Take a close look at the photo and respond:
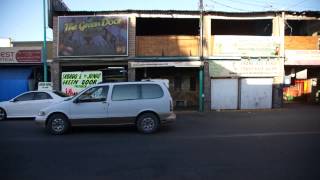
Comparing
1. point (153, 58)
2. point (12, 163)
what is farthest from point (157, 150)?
point (153, 58)

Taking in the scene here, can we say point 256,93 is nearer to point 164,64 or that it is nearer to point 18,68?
point 164,64

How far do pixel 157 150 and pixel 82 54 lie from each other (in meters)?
14.8

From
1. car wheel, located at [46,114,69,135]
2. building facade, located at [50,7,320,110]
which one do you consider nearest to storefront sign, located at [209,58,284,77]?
building facade, located at [50,7,320,110]

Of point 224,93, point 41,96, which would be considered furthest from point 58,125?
point 224,93

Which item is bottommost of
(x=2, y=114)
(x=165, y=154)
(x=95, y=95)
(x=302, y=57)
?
(x=165, y=154)

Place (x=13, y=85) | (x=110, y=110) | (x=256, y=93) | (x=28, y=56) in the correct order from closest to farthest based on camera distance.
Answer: (x=110, y=110)
(x=256, y=93)
(x=13, y=85)
(x=28, y=56)

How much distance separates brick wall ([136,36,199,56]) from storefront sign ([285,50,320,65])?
5.76 m

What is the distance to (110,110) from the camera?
13094 mm

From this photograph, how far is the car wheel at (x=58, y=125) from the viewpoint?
13.1 meters

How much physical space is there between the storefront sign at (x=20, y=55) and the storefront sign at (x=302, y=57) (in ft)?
52.7

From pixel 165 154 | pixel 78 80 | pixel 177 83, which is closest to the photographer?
pixel 165 154

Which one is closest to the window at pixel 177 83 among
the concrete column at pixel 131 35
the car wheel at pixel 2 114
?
the concrete column at pixel 131 35

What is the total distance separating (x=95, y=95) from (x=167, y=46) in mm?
11472

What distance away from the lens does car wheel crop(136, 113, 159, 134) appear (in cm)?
1308
